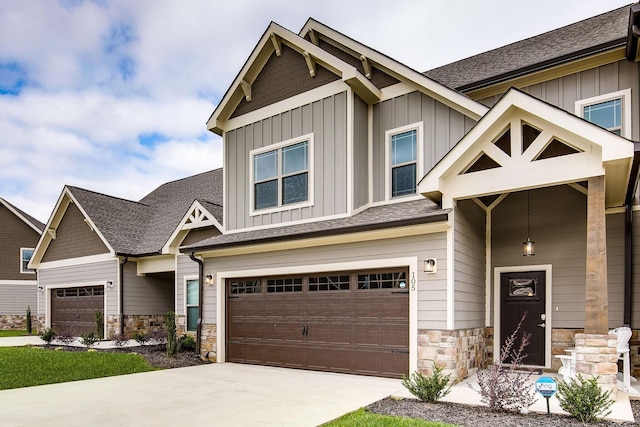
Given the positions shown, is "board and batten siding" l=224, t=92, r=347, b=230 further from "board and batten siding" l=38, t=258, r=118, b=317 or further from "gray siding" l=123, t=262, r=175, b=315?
"board and batten siding" l=38, t=258, r=118, b=317

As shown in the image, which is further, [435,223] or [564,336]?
[564,336]

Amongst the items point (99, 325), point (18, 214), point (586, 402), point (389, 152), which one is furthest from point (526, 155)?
point (18, 214)

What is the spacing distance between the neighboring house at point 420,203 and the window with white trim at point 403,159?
0.03 m

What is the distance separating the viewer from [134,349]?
1260 centimetres

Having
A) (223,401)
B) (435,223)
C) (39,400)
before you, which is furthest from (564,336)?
(39,400)

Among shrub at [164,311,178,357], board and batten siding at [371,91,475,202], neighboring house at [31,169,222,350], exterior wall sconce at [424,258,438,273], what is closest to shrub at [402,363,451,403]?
exterior wall sconce at [424,258,438,273]

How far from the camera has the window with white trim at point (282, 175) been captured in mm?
10164

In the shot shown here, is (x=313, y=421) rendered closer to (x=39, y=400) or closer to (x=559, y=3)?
(x=39, y=400)

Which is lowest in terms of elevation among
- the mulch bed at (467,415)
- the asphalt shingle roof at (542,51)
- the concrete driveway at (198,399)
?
the concrete driveway at (198,399)

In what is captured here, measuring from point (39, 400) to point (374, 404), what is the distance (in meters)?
4.90

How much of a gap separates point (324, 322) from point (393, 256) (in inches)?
81.7

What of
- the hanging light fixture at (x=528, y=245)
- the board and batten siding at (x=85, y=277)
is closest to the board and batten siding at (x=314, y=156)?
the hanging light fixture at (x=528, y=245)

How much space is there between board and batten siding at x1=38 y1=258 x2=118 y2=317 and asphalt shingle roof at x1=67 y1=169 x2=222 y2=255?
0.95m

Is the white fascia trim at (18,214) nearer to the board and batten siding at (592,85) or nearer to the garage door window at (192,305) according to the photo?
the garage door window at (192,305)
